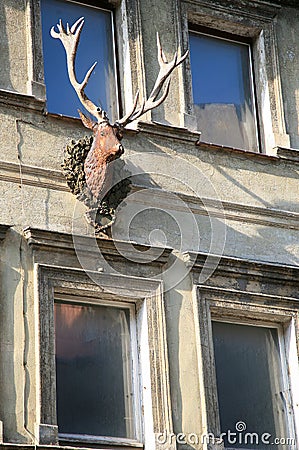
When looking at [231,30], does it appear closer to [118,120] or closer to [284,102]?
[284,102]

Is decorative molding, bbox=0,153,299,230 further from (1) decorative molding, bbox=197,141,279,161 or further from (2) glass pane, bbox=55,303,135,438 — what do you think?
(2) glass pane, bbox=55,303,135,438


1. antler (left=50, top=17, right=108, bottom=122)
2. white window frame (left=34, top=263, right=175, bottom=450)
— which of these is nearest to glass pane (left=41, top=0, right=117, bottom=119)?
antler (left=50, top=17, right=108, bottom=122)

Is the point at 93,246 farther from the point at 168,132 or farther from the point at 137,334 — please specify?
the point at 168,132

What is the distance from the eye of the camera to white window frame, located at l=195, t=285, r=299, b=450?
47.8 feet

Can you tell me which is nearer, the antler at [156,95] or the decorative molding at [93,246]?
the decorative molding at [93,246]

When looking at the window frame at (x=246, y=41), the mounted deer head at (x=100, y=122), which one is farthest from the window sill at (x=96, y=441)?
the window frame at (x=246, y=41)

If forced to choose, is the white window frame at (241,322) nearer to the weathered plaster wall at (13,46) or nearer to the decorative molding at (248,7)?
the weathered plaster wall at (13,46)

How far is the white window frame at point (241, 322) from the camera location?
47.8 ft

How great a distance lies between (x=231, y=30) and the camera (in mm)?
16953

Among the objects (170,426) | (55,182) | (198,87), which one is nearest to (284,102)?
(198,87)

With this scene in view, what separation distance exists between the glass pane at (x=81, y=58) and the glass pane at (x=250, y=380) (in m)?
2.73

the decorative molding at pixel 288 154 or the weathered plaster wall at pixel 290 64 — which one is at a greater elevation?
the weathered plaster wall at pixel 290 64

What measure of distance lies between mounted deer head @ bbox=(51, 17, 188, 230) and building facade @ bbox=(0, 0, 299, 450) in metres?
0.28

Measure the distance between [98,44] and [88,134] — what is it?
1.35 metres
